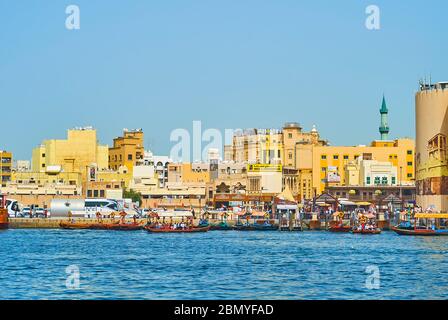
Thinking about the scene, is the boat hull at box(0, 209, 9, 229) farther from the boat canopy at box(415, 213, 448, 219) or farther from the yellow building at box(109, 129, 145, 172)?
the yellow building at box(109, 129, 145, 172)

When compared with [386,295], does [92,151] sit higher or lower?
higher

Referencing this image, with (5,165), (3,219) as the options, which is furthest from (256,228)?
(5,165)

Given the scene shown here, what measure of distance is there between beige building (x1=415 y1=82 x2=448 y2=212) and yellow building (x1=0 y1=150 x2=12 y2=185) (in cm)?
6593

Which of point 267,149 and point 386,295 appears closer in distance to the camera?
point 386,295

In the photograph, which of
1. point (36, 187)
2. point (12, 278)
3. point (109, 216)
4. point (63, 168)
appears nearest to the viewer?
point (12, 278)

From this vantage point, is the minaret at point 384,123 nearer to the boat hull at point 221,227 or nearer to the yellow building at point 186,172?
the yellow building at point 186,172

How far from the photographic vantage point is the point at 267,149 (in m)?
172

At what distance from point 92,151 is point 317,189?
36.7 metres

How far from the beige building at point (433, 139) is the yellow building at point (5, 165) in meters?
65.9

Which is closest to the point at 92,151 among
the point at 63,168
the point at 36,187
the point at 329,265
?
the point at 63,168

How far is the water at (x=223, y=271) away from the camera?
125ft
